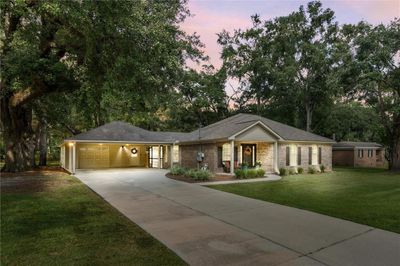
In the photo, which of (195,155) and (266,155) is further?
(195,155)

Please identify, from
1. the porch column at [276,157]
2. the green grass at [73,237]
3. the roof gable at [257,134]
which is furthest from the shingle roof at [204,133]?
the green grass at [73,237]

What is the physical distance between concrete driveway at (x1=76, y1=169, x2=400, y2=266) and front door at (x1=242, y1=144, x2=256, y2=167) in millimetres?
11639

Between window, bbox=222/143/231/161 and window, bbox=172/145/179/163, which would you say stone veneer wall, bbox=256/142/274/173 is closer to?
window, bbox=222/143/231/161

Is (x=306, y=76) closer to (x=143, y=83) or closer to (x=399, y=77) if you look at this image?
(x=399, y=77)

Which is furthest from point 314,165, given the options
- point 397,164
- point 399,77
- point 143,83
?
point 143,83

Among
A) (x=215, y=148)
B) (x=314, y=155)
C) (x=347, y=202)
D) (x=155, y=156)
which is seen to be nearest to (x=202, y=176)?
(x=215, y=148)

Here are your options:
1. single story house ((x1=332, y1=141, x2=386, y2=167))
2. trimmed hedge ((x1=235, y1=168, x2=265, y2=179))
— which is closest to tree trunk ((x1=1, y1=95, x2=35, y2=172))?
trimmed hedge ((x1=235, y1=168, x2=265, y2=179))

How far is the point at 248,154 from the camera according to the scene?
21.5 m

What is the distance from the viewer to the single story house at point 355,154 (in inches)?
1278

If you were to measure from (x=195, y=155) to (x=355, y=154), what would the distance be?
20.4m

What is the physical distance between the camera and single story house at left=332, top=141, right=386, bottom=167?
3247cm

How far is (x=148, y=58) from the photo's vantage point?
9031 millimetres

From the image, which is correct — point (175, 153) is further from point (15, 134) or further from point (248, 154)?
point (15, 134)

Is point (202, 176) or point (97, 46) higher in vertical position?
point (97, 46)
